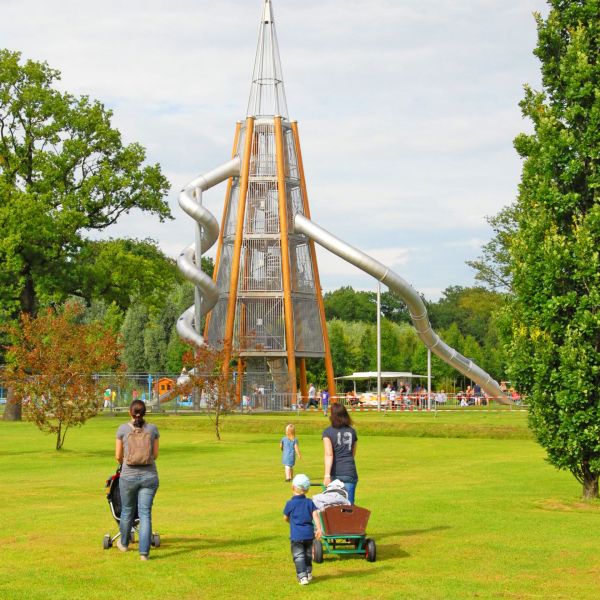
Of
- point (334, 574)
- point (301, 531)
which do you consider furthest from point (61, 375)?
point (301, 531)

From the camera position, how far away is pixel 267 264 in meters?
62.7

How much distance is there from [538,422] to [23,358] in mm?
18541

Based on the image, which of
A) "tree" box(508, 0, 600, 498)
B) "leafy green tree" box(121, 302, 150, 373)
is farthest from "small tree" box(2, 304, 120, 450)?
"leafy green tree" box(121, 302, 150, 373)

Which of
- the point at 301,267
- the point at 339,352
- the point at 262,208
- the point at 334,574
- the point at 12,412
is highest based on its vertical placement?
the point at 262,208

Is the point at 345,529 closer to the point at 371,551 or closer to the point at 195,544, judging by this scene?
the point at 371,551

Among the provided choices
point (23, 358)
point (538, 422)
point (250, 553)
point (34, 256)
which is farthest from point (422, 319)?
point (250, 553)

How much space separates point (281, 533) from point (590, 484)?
6462mm

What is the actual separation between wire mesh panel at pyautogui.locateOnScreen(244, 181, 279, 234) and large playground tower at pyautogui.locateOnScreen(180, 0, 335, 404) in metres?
0.06

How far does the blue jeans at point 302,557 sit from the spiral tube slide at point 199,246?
144ft

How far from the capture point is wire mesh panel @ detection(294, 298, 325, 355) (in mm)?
62494

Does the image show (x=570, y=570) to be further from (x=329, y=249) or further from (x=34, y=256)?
(x=329, y=249)

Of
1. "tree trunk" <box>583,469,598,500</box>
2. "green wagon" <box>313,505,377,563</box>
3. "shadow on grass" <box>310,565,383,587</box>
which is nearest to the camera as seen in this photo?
"shadow on grass" <box>310,565,383,587</box>

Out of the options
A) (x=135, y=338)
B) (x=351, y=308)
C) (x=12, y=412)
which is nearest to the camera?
(x=12, y=412)

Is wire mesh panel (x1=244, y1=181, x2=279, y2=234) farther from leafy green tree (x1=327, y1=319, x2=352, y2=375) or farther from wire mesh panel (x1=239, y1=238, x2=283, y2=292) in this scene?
leafy green tree (x1=327, y1=319, x2=352, y2=375)
